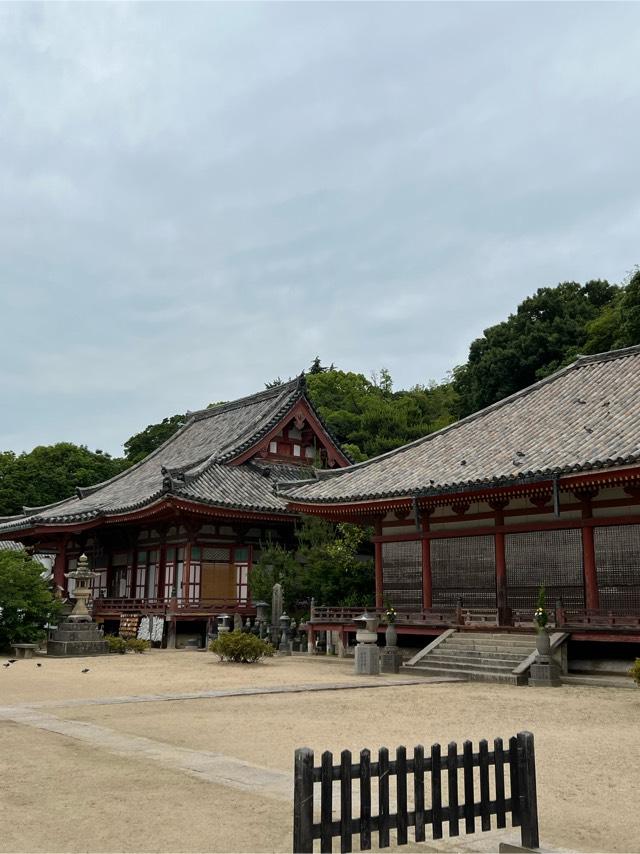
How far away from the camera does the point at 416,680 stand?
18.0 metres

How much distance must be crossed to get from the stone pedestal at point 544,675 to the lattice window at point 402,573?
6.78 metres

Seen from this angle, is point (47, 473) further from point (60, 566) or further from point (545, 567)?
point (545, 567)

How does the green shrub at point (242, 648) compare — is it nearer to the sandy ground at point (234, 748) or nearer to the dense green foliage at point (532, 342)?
the sandy ground at point (234, 748)

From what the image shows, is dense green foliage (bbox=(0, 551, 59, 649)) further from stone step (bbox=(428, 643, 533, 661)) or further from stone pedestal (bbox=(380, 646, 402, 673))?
stone step (bbox=(428, 643, 533, 661))

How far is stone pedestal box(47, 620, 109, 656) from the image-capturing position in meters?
25.5

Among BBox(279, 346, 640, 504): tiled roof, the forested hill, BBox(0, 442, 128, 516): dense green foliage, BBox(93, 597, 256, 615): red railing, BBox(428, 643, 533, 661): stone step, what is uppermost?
the forested hill

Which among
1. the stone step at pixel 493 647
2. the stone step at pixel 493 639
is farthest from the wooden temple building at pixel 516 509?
the stone step at pixel 493 647

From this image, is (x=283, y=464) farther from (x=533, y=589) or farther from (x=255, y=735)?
(x=255, y=735)

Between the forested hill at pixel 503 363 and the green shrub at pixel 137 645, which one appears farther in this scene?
the forested hill at pixel 503 363

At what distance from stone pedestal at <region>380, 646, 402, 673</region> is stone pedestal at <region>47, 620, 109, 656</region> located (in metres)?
10.6

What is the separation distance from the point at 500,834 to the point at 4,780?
15.7ft

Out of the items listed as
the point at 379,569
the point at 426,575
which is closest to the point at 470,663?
the point at 426,575

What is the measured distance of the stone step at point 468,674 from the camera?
1752 centimetres

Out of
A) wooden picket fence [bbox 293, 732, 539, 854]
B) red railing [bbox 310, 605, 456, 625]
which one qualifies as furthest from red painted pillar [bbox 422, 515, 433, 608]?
wooden picket fence [bbox 293, 732, 539, 854]
